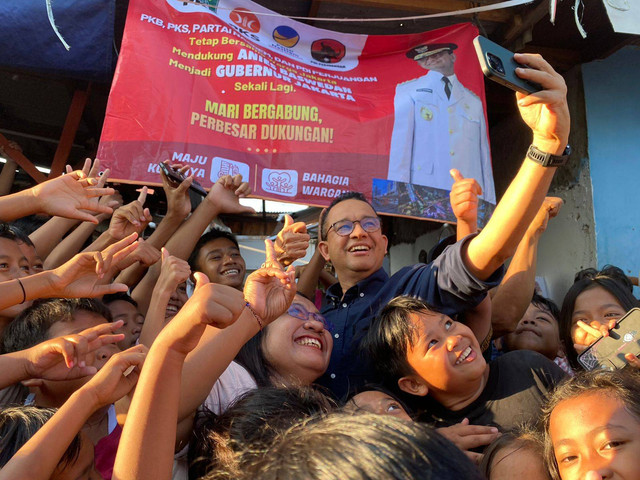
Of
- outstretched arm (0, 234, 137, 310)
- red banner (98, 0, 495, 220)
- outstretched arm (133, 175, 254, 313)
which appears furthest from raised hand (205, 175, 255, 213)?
outstretched arm (0, 234, 137, 310)

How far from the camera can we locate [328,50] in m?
3.87

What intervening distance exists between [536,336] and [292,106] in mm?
1962

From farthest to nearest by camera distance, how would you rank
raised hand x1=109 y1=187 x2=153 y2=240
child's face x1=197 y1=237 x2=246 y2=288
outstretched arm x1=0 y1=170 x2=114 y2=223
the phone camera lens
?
child's face x1=197 y1=237 x2=246 y2=288 → raised hand x1=109 y1=187 x2=153 y2=240 → outstretched arm x1=0 y1=170 x2=114 y2=223 → the phone camera lens

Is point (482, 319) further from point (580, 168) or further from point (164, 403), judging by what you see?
point (580, 168)

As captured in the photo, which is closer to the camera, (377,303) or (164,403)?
(164,403)

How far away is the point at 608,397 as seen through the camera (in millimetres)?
1437

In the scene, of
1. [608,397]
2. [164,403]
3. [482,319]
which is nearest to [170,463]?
[164,403]

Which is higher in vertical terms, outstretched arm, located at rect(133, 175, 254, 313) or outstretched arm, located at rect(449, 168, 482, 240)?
outstretched arm, located at rect(449, 168, 482, 240)

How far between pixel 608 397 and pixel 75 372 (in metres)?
1.53

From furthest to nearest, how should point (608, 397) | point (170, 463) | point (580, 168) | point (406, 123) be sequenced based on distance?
point (580, 168)
point (406, 123)
point (608, 397)
point (170, 463)

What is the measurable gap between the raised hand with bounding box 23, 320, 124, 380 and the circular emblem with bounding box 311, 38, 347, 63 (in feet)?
8.52

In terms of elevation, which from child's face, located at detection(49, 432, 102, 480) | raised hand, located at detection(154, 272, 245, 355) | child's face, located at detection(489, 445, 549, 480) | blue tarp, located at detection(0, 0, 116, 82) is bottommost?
child's face, located at detection(49, 432, 102, 480)

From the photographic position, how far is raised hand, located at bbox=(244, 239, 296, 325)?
5.49ft

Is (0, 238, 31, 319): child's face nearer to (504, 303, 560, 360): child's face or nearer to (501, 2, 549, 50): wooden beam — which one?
(504, 303, 560, 360): child's face
